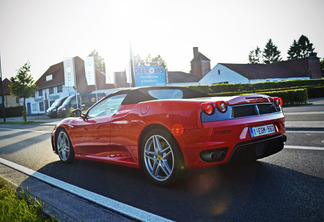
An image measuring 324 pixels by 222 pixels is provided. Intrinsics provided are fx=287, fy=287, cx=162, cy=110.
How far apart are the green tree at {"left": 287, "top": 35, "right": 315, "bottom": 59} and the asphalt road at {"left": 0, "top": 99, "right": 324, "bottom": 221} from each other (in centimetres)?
11163

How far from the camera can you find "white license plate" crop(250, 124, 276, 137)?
11.2ft

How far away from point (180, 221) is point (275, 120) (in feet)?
6.50

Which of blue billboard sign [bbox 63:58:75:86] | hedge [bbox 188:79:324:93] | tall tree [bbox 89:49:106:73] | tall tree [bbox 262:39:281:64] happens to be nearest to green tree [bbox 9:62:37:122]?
blue billboard sign [bbox 63:58:75:86]

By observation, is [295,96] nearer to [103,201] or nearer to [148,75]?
[148,75]

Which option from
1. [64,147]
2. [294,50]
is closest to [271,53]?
[294,50]

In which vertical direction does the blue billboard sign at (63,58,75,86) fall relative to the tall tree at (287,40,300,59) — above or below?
below

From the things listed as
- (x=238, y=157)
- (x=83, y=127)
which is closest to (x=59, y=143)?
(x=83, y=127)

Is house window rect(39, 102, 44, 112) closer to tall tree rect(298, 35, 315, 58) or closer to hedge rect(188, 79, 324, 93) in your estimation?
hedge rect(188, 79, 324, 93)

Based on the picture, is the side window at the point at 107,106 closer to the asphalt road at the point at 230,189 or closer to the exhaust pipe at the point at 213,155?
the asphalt road at the point at 230,189

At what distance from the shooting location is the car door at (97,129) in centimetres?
442

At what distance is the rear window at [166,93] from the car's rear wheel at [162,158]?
0.76 meters

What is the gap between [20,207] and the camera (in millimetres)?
2986

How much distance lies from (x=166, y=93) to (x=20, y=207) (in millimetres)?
2434

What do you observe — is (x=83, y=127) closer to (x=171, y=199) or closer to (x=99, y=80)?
(x=171, y=199)
